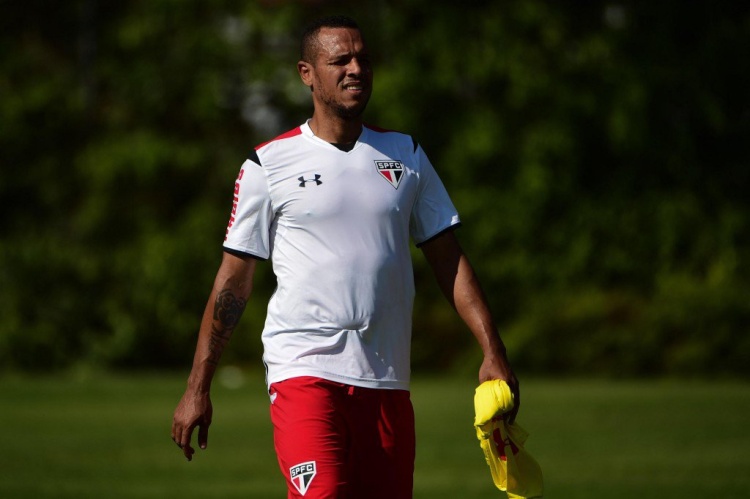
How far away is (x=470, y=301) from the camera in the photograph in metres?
5.95

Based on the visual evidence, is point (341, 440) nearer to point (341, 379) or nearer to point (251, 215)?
point (341, 379)

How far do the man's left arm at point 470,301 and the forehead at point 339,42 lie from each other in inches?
35.1

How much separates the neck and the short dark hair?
0.27 metres

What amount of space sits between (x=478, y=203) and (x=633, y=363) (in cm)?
636

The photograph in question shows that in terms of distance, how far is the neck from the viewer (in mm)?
5914

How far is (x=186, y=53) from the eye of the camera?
113 feet

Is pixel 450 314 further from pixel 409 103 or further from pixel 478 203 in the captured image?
pixel 409 103

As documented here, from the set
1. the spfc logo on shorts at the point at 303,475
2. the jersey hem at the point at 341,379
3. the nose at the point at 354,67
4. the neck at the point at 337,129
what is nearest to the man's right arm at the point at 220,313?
the jersey hem at the point at 341,379

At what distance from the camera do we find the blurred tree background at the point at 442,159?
31859 millimetres

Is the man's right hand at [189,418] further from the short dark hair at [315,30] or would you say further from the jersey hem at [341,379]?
the short dark hair at [315,30]

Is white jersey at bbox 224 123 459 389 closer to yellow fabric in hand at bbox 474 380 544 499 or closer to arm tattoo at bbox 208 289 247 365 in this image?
arm tattoo at bbox 208 289 247 365

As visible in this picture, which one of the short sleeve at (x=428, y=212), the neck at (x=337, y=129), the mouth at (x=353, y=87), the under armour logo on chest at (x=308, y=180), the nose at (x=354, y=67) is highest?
the nose at (x=354, y=67)

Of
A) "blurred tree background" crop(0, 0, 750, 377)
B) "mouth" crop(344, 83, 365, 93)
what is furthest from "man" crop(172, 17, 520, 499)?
"blurred tree background" crop(0, 0, 750, 377)

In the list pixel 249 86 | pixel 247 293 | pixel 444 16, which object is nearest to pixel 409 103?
pixel 444 16
